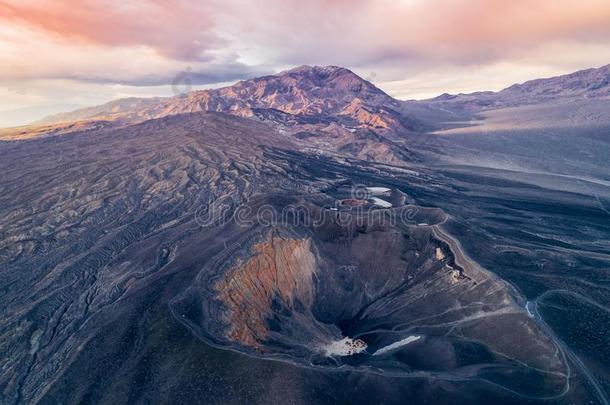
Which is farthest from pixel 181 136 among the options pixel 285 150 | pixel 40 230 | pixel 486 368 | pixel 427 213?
pixel 486 368

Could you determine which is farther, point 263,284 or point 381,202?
point 381,202

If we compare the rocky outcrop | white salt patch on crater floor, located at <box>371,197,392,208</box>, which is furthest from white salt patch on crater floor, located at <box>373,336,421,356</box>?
white salt patch on crater floor, located at <box>371,197,392,208</box>

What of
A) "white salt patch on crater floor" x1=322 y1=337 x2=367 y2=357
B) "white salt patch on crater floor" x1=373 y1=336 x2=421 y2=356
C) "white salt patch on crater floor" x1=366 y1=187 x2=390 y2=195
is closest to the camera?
"white salt patch on crater floor" x1=373 y1=336 x2=421 y2=356

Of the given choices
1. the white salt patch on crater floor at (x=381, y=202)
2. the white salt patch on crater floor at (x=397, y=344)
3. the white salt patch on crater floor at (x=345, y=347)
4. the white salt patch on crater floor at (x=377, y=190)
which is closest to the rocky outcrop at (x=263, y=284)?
the white salt patch on crater floor at (x=345, y=347)

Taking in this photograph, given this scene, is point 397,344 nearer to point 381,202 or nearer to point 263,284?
point 263,284

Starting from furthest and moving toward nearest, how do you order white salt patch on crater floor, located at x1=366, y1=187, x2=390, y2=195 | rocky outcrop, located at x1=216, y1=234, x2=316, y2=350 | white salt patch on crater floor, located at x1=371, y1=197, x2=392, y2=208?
white salt patch on crater floor, located at x1=366, y1=187, x2=390, y2=195
white salt patch on crater floor, located at x1=371, y1=197, x2=392, y2=208
rocky outcrop, located at x1=216, y1=234, x2=316, y2=350

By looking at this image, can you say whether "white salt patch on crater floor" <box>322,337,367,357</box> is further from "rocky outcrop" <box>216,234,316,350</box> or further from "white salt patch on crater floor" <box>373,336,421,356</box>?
"rocky outcrop" <box>216,234,316,350</box>

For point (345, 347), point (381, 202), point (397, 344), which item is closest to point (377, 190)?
point (381, 202)

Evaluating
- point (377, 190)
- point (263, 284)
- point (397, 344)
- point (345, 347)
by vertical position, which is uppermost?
point (263, 284)

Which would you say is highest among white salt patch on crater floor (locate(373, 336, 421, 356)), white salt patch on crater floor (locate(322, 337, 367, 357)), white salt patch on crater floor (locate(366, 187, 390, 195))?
white salt patch on crater floor (locate(373, 336, 421, 356))
